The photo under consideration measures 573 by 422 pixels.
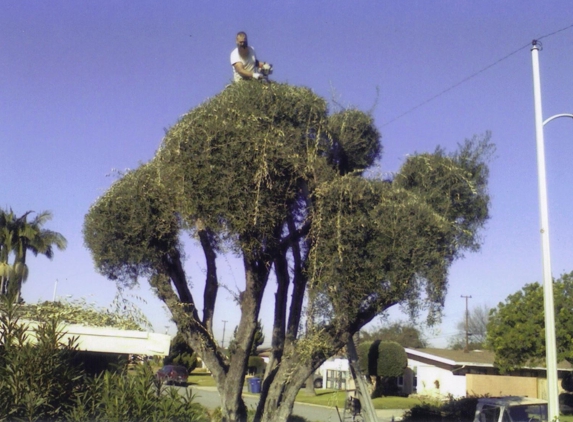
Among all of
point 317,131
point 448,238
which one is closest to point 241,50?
point 317,131

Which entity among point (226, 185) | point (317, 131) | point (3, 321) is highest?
point (317, 131)

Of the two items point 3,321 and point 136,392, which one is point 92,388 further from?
point 3,321

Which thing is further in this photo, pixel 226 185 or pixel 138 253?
pixel 138 253

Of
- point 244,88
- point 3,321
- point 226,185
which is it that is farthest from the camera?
point 244,88

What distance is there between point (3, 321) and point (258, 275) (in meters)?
3.98

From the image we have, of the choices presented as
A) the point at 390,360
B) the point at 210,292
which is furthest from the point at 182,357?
the point at 210,292

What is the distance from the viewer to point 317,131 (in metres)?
10.2

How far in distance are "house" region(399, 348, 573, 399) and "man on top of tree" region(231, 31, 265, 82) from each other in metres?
29.9

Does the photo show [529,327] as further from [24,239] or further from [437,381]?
[24,239]

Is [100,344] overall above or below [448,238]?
below

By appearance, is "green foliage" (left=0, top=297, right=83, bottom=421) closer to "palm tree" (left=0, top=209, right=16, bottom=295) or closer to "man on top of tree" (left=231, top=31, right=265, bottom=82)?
"man on top of tree" (left=231, top=31, right=265, bottom=82)

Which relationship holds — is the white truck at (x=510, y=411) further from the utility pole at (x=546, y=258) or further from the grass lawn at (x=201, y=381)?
the grass lawn at (x=201, y=381)

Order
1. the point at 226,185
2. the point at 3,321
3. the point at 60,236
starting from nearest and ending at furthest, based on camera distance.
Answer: the point at 3,321
the point at 226,185
the point at 60,236

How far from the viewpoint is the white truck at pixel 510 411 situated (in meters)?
15.1
